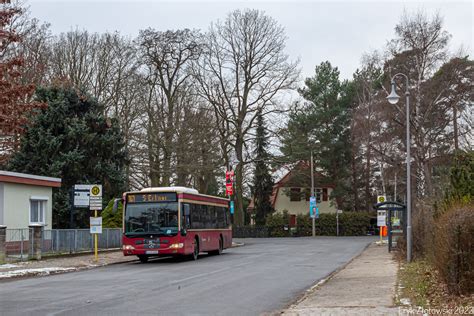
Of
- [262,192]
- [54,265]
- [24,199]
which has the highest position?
[262,192]

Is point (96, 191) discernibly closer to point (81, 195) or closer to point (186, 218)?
point (186, 218)

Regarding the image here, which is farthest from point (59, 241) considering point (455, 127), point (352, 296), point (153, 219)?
point (455, 127)

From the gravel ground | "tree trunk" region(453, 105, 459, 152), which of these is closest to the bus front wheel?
the gravel ground

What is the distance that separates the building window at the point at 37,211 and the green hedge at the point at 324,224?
1705 inches

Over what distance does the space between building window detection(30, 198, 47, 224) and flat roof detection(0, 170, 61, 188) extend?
2.87ft

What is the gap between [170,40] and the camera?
178ft

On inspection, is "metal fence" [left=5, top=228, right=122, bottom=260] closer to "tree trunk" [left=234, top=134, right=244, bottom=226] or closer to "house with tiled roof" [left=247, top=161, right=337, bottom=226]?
"tree trunk" [left=234, top=134, right=244, bottom=226]

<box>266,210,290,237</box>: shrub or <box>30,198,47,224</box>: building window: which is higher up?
<box>30,198,47,224</box>: building window

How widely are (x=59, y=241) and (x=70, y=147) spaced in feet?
36.8

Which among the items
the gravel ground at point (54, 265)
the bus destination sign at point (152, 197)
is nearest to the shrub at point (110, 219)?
the gravel ground at point (54, 265)

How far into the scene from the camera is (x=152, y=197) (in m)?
26.5

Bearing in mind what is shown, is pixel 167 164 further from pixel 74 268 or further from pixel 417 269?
pixel 417 269

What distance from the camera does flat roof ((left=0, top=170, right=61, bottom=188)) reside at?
28.7 metres

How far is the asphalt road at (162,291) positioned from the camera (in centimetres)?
1244
